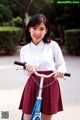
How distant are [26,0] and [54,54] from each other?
699 inches

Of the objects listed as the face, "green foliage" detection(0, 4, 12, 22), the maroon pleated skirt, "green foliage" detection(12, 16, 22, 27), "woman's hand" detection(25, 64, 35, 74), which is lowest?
"green foliage" detection(12, 16, 22, 27)

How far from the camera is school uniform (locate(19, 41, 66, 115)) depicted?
3.31 metres

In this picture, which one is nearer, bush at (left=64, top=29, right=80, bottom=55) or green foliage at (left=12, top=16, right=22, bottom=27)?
bush at (left=64, top=29, right=80, bottom=55)

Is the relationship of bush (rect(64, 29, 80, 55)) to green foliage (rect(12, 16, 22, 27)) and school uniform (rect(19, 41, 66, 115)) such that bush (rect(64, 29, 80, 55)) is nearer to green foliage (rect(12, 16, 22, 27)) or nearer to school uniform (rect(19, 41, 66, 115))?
green foliage (rect(12, 16, 22, 27))

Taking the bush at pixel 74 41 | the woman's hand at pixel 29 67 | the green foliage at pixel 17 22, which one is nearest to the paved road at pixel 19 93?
the woman's hand at pixel 29 67

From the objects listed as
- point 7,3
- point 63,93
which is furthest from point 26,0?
point 63,93

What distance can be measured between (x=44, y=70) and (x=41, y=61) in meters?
0.09

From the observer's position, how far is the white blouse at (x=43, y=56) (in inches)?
130

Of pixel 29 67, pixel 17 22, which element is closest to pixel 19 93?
pixel 29 67

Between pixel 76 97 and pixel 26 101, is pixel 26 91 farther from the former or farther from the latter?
pixel 76 97

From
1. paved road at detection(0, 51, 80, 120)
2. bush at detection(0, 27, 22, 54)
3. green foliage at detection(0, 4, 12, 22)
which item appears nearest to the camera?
paved road at detection(0, 51, 80, 120)

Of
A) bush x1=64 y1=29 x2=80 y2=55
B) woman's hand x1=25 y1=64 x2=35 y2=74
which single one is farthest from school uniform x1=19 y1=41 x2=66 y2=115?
bush x1=64 y1=29 x2=80 y2=55

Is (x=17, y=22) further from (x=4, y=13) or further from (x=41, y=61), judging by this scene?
(x=41, y=61)

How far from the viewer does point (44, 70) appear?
3324mm
